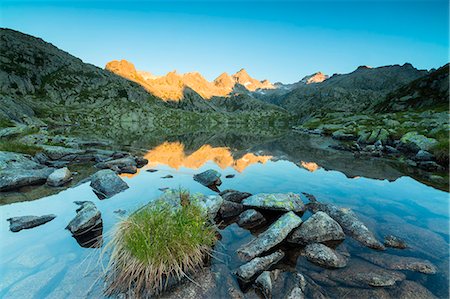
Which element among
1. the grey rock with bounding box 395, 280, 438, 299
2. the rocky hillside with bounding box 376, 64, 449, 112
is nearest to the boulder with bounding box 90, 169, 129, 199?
the grey rock with bounding box 395, 280, 438, 299

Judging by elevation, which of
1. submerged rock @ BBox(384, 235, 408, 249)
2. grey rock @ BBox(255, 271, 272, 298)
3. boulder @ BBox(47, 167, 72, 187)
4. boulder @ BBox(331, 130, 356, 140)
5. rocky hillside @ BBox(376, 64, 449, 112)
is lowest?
boulder @ BBox(47, 167, 72, 187)

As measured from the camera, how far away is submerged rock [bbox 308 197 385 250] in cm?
967

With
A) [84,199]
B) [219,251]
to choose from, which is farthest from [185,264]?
[84,199]

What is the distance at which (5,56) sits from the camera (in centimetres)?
19475

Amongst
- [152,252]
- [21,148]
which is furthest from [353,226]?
[21,148]

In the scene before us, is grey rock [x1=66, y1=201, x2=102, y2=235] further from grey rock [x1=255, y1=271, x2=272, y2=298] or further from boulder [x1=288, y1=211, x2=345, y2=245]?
boulder [x1=288, y1=211, x2=345, y2=245]

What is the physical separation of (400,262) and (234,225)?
6728mm

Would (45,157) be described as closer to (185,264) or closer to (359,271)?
(185,264)

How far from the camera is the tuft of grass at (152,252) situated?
6531 millimetres

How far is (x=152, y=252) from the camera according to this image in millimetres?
6645

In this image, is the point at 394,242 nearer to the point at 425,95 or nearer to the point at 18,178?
the point at 18,178

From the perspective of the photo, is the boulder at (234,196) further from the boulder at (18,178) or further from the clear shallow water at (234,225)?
the boulder at (18,178)

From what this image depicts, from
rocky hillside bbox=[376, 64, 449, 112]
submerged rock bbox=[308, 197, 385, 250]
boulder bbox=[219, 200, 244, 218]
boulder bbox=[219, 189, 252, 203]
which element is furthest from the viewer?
rocky hillside bbox=[376, 64, 449, 112]

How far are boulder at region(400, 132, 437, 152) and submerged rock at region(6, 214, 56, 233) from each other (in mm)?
38316
